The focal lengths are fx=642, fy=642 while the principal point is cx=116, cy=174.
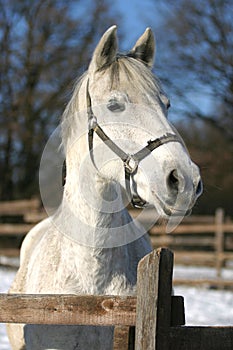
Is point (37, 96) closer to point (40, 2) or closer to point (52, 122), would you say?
point (52, 122)

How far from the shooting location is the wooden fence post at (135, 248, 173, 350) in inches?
94.7

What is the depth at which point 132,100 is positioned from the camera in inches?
126

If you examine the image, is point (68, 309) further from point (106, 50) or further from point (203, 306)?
point (203, 306)

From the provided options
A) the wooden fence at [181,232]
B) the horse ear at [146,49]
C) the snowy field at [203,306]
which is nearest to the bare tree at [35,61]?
the wooden fence at [181,232]

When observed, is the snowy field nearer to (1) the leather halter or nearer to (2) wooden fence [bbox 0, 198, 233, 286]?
(2) wooden fence [bbox 0, 198, 233, 286]

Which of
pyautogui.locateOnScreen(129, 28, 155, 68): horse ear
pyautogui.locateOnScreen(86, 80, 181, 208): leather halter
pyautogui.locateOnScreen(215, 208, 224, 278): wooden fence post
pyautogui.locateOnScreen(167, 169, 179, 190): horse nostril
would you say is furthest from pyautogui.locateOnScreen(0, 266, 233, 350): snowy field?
pyautogui.locateOnScreen(167, 169, 179, 190): horse nostril

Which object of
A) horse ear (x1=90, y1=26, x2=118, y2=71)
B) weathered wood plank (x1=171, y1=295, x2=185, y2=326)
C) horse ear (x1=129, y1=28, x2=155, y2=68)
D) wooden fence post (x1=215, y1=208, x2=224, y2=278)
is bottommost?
weathered wood plank (x1=171, y1=295, x2=185, y2=326)

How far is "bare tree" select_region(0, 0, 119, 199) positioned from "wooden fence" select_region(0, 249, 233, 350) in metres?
21.4

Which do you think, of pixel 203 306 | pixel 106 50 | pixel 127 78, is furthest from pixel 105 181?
pixel 203 306

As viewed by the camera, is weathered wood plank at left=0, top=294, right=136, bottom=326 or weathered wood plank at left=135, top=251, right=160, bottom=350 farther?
weathered wood plank at left=0, top=294, right=136, bottom=326

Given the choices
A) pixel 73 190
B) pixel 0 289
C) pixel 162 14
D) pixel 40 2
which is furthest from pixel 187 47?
pixel 73 190

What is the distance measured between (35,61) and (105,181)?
2161 cm

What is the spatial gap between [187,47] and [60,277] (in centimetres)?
1751

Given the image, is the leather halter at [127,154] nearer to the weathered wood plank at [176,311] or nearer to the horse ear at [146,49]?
the horse ear at [146,49]
